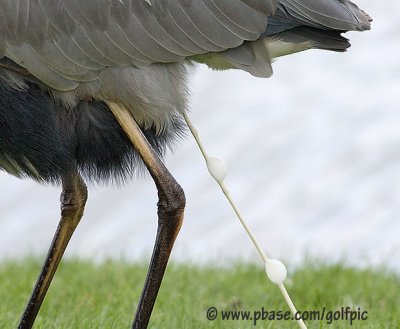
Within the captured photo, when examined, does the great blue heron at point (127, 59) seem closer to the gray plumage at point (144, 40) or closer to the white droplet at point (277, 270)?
the gray plumage at point (144, 40)

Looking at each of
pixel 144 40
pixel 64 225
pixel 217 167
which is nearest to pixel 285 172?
pixel 64 225

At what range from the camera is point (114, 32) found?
4711mm

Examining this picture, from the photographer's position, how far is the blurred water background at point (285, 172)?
1029 centimetres

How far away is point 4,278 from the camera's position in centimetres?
661

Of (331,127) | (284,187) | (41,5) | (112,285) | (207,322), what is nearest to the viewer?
(41,5)

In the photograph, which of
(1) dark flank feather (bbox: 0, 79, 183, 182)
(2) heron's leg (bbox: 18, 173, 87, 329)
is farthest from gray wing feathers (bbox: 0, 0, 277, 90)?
(2) heron's leg (bbox: 18, 173, 87, 329)

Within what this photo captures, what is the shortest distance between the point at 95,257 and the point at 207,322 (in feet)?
7.38

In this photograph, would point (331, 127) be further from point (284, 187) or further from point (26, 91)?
point (26, 91)

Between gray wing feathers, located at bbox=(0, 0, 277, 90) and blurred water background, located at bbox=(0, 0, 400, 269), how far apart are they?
4483 mm

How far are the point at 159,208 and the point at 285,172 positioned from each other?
6.86 m

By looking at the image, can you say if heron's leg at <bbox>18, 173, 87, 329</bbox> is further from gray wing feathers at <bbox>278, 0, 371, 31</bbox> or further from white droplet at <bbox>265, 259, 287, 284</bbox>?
gray wing feathers at <bbox>278, 0, 371, 31</bbox>

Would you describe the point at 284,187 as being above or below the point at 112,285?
below

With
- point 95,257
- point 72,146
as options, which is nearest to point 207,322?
point 72,146

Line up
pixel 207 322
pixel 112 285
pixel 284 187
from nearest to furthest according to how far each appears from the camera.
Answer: pixel 207 322, pixel 112 285, pixel 284 187
